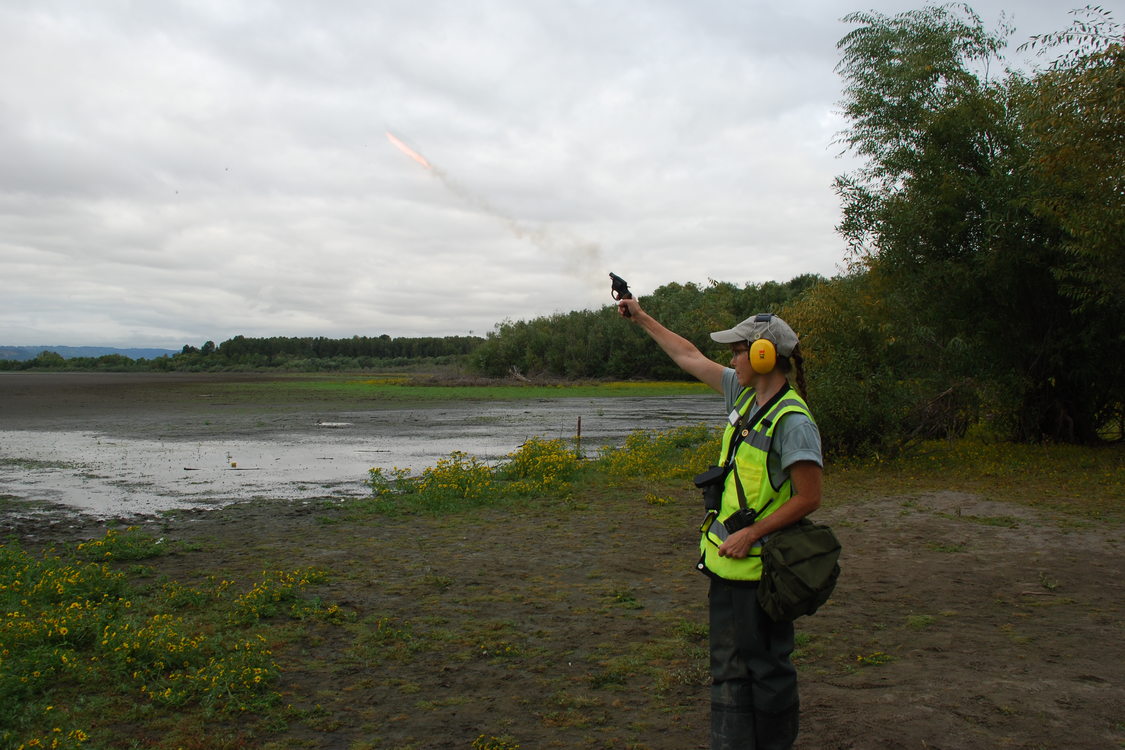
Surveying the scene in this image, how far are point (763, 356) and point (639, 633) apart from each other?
340 cm

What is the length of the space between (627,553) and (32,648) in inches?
221

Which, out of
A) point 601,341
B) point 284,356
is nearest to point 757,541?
point 601,341

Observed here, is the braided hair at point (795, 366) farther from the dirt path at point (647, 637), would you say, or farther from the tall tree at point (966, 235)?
the tall tree at point (966, 235)

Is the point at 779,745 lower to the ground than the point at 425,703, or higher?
higher

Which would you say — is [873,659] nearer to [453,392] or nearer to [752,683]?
[752,683]

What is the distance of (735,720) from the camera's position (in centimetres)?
341

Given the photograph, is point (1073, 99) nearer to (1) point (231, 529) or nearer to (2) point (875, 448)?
(2) point (875, 448)

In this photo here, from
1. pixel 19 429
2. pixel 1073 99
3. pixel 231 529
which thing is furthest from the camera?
pixel 19 429

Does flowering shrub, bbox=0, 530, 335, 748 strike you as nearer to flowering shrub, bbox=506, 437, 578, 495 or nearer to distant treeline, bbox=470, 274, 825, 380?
flowering shrub, bbox=506, 437, 578, 495

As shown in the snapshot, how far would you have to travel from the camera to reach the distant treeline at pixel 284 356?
141 m

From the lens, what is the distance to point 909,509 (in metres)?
11.5

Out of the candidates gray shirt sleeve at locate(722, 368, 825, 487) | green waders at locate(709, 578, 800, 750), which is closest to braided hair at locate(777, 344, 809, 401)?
gray shirt sleeve at locate(722, 368, 825, 487)

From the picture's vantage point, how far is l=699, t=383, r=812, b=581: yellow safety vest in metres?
3.43

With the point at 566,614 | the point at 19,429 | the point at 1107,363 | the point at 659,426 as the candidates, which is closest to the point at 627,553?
the point at 566,614
